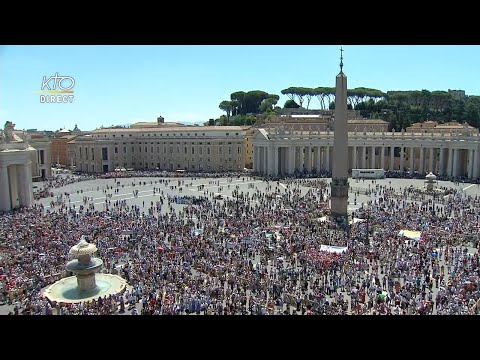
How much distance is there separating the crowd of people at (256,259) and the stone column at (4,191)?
147cm

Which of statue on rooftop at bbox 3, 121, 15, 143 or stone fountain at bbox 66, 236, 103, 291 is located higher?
statue on rooftop at bbox 3, 121, 15, 143

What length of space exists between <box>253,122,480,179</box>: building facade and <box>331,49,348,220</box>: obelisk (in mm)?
28517

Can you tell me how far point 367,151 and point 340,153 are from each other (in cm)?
3520

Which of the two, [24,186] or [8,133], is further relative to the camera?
[8,133]

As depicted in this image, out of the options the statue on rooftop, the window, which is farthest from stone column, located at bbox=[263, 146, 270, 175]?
the statue on rooftop

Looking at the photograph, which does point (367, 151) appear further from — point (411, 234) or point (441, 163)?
point (411, 234)

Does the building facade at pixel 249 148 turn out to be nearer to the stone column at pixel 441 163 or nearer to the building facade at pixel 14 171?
the stone column at pixel 441 163

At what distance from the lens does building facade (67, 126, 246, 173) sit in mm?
65250

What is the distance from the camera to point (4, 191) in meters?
32.3

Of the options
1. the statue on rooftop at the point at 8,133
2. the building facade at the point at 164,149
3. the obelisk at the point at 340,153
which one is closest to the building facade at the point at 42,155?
the building facade at the point at 164,149

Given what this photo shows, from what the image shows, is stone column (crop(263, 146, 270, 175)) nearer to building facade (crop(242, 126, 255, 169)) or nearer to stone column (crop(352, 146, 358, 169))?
building facade (crop(242, 126, 255, 169))

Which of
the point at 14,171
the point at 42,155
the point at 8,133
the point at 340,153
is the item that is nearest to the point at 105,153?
the point at 42,155

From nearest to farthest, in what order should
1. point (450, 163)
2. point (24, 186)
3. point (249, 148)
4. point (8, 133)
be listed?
1. point (24, 186)
2. point (8, 133)
3. point (450, 163)
4. point (249, 148)
